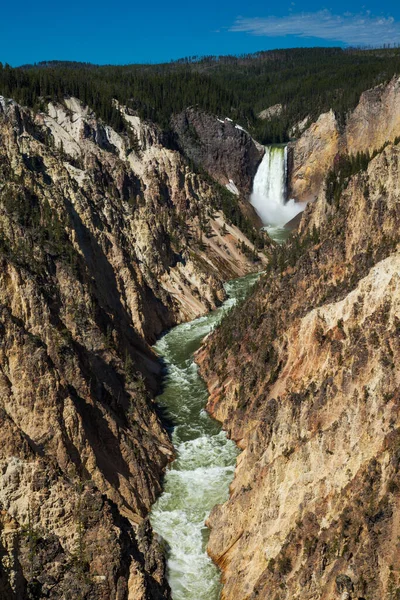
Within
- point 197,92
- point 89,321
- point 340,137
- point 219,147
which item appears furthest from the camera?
point 197,92

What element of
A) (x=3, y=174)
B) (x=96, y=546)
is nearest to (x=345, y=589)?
(x=96, y=546)

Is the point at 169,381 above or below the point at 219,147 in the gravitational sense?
below

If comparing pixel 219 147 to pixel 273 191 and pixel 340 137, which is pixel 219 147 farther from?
pixel 340 137

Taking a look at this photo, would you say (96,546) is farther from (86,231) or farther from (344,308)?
(86,231)

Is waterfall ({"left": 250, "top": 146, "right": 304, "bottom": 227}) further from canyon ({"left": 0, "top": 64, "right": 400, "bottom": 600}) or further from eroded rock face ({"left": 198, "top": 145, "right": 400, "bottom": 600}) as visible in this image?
eroded rock face ({"left": 198, "top": 145, "right": 400, "bottom": 600})

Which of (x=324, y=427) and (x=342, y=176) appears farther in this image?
(x=342, y=176)

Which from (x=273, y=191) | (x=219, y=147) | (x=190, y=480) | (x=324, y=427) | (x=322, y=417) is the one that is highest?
(x=219, y=147)

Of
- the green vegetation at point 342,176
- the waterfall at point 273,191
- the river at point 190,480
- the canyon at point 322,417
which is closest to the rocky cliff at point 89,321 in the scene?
the river at point 190,480

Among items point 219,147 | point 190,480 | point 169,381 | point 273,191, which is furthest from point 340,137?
point 190,480
